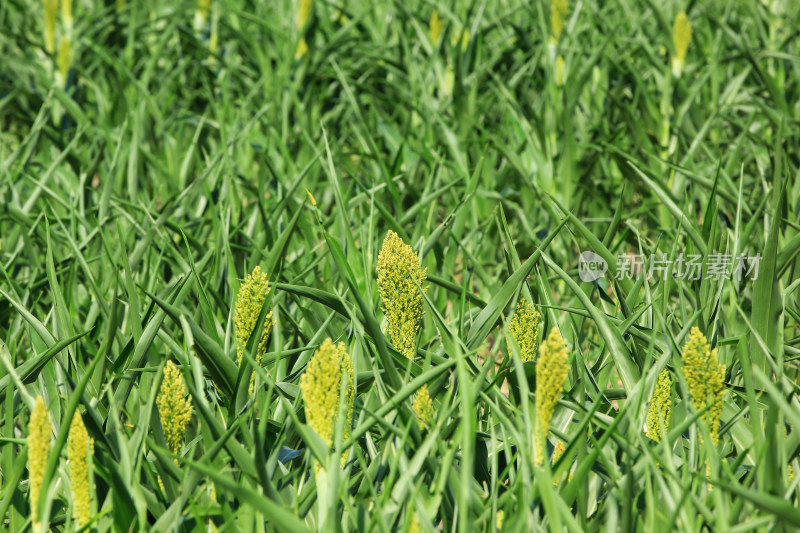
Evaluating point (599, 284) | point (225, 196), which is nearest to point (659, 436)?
point (599, 284)

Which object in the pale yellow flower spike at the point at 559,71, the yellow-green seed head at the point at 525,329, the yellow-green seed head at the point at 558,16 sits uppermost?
the yellow-green seed head at the point at 558,16

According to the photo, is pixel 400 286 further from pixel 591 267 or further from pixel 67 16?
pixel 67 16

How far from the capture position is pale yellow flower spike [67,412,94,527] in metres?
0.93

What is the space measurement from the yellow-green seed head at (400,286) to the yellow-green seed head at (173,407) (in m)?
0.30

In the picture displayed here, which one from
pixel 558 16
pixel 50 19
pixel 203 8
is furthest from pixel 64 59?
pixel 558 16

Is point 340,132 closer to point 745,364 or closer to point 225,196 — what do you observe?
point 225,196

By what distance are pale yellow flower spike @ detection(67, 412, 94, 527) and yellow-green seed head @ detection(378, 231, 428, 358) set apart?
16.5 inches

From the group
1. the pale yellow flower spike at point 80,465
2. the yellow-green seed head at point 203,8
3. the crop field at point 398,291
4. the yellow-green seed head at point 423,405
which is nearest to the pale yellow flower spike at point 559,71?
the crop field at point 398,291

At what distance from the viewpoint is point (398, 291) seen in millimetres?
1119

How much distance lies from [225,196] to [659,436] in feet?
4.70

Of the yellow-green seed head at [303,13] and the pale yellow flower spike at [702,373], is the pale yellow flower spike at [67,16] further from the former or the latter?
the pale yellow flower spike at [702,373]

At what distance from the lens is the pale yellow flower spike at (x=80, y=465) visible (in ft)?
3.06

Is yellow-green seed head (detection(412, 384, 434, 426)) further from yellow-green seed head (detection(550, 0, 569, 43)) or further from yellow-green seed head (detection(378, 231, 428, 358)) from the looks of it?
yellow-green seed head (detection(550, 0, 569, 43))

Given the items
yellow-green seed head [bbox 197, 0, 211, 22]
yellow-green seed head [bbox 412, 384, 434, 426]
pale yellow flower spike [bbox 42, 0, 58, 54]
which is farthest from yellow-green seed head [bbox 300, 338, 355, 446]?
yellow-green seed head [bbox 197, 0, 211, 22]
